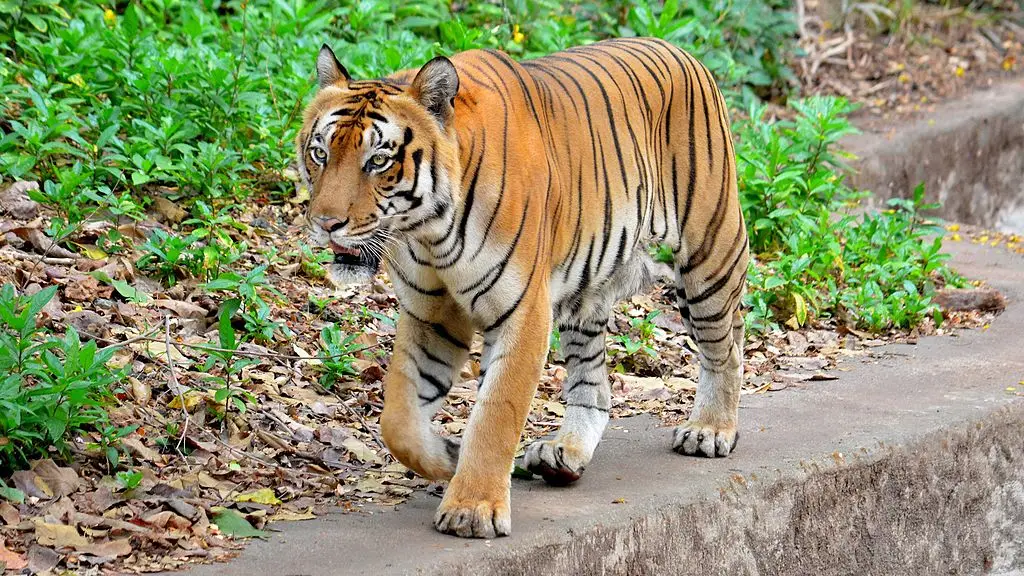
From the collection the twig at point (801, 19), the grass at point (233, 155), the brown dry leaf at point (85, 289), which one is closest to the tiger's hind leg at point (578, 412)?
the grass at point (233, 155)

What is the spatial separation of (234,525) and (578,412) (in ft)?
4.74

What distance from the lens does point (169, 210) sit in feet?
19.3

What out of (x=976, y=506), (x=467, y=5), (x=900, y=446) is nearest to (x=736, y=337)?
(x=900, y=446)

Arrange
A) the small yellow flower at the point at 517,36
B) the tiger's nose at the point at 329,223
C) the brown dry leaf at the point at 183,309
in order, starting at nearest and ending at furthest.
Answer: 1. the tiger's nose at the point at 329,223
2. the brown dry leaf at the point at 183,309
3. the small yellow flower at the point at 517,36

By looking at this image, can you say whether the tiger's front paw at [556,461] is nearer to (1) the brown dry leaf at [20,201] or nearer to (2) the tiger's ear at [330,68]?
(2) the tiger's ear at [330,68]

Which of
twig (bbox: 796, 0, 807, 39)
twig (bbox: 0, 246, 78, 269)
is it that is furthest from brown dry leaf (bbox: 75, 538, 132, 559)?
twig (bbox: 796, 0, 807, 39)

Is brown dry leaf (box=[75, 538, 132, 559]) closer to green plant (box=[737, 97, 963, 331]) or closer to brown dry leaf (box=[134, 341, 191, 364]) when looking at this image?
brown dry leaf (box=[134, 341, 191, 364])

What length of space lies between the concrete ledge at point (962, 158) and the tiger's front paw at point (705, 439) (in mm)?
5780

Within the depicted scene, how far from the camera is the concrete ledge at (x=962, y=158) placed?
408 inches

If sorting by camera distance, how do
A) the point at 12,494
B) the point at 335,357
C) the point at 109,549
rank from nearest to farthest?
the point at 109,549 < the point at 12,494 < the point at 335,357

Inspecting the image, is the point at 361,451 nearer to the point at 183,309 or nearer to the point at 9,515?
the point at 183,309

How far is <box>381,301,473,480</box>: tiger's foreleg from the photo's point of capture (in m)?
3.73

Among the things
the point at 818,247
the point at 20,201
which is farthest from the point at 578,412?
the point at 818,247

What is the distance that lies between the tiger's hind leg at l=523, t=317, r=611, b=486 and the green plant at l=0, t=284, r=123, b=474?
141 centimetres
